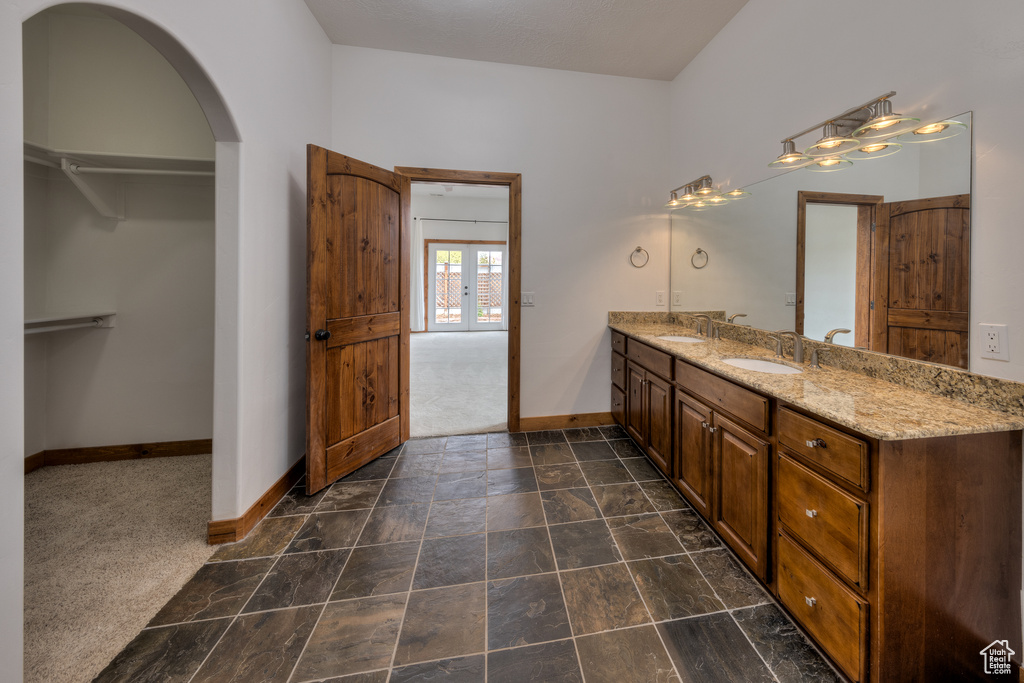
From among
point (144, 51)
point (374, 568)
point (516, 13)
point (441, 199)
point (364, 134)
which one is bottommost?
point (374, 568)

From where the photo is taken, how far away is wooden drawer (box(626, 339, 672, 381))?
2.30m

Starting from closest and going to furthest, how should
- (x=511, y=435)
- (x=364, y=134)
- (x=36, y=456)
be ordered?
(x=36, y=456), (x=364, y=134), (x=511, y=435)

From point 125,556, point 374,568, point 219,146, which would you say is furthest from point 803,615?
point 219,146

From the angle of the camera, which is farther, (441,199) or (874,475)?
(441,199)

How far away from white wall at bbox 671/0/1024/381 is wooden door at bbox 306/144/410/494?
2391 millimetres

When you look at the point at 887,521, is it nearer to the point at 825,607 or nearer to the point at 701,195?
the point at 825,607

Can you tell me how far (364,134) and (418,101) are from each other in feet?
1.62

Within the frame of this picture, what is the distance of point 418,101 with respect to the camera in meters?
3.00

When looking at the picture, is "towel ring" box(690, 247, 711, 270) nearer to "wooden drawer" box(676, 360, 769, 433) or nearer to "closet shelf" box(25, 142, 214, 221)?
"wooden drawer" box(676, 360, 769, 433)

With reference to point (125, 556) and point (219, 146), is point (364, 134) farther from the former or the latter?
point (125, 556)

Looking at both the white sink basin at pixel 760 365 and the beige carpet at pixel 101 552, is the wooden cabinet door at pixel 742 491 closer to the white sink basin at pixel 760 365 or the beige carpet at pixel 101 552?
the white sink basin at pixel 760 365

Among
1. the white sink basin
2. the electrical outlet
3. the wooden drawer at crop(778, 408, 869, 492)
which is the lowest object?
the wooden drawer at crop(778, 408, 869, 492)

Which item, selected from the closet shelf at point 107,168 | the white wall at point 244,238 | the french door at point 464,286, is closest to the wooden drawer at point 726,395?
the white wall at point 244,238

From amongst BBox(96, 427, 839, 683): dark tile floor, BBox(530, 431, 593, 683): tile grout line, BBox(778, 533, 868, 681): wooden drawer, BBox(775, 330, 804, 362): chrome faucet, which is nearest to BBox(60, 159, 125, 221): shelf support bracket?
BBox(96, 427, 839, 683): dark tile floor
